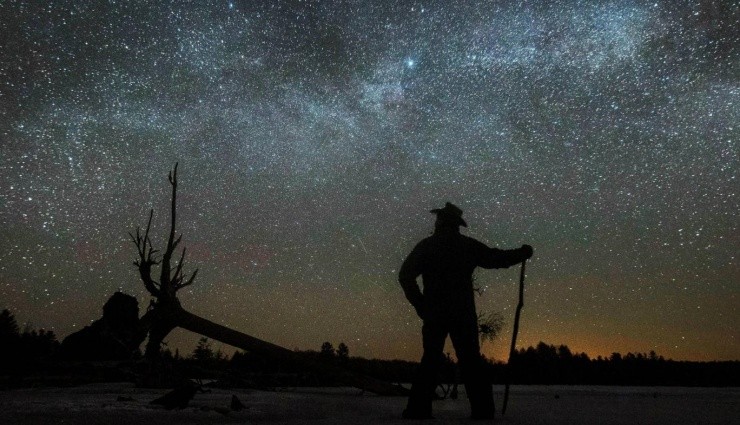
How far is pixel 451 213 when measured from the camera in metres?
6.26

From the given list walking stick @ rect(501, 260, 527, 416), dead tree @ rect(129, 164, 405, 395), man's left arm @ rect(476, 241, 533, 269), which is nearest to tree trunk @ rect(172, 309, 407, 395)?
dead tree @ rect(129, 164, 405, 395)

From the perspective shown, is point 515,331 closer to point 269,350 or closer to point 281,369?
point 269,350

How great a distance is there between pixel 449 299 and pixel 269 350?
5632 mm

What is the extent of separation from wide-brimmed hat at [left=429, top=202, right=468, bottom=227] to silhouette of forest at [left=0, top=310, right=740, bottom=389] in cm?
281

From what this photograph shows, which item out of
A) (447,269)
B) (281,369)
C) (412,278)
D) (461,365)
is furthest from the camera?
(281,369)

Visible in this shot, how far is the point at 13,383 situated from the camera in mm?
12883

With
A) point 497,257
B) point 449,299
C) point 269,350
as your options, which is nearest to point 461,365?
point 449,299

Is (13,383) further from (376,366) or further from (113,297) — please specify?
(376,366)

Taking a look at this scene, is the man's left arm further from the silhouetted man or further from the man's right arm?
the man's right arm

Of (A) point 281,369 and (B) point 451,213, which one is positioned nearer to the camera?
(B) point 451,213

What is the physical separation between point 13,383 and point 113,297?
5126 millimetres

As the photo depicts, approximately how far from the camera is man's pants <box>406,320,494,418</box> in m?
5.64

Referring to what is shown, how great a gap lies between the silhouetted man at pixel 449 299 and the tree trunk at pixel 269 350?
4392 mm

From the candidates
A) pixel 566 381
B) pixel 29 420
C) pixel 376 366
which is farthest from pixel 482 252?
pixel 566 381
